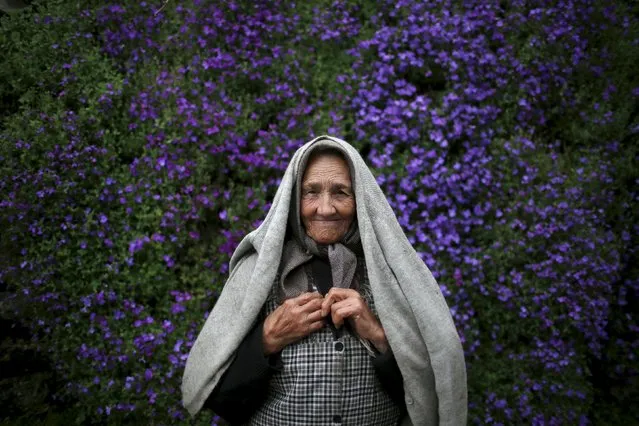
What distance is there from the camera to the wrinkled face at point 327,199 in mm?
2004

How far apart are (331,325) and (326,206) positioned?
448 millimetres

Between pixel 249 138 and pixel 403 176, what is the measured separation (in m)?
1.31

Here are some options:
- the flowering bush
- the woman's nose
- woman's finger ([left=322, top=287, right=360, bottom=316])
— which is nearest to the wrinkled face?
the woman's nose

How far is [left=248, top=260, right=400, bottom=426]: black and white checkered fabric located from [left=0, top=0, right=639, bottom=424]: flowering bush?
5.03ft

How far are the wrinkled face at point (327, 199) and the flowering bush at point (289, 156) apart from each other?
180 centimetres

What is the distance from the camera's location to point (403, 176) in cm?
404

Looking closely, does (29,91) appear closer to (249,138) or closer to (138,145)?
(138,145)

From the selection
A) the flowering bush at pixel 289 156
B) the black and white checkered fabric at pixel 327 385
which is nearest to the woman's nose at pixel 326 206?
the black and white checkered fabric at pixel 327 385

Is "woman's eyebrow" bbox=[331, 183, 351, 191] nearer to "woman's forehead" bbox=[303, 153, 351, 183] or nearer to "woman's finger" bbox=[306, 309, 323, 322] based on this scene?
"woman's forehead" bbox=[303, 153, 351, 183]

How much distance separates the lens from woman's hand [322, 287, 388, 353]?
1853 millimetres

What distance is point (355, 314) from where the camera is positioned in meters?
1.86

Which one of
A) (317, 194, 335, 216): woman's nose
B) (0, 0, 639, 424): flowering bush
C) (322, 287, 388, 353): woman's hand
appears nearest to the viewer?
(322, 287, 388, 353): woman's hand

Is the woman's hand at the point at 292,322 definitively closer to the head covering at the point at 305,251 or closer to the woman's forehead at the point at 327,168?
the head covering at the point at 305,251

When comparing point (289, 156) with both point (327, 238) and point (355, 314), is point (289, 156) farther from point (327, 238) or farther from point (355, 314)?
point (355, 314)
